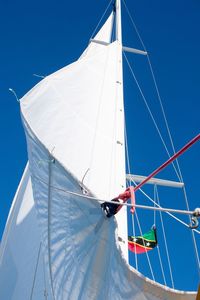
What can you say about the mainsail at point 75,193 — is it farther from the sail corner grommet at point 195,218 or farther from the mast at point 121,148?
the sail corner grommet at point 195,218

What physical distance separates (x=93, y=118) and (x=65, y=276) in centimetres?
310

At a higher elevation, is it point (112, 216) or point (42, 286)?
point (112, 216)

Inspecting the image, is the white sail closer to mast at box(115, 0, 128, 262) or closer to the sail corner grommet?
mast at box(115, 0, 128, 262)

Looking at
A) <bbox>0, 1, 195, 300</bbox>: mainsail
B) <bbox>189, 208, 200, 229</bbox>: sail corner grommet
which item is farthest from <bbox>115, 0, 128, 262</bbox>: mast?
<bbox>189, 208, 200, 229</bbox>: sail corner grommet

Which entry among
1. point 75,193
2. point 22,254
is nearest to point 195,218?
point 75,193

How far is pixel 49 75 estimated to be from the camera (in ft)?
21.8

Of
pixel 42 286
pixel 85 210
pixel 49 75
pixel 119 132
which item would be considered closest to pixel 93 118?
pixel 119 132

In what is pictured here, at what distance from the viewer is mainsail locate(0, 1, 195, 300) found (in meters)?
3.28

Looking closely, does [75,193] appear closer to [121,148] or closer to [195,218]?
[195,218]

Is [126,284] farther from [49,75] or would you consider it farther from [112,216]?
[49,75]

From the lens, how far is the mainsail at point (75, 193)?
129 inches

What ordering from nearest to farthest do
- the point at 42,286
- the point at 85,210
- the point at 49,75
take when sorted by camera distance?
the point at 85,210, the point at 42,286, the point at 49,75

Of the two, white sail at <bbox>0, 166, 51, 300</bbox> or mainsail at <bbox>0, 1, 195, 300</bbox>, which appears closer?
mainsail at <bbox>0, 1, 195, 300</bbox>

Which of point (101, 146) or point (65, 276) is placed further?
point (101, 146)
